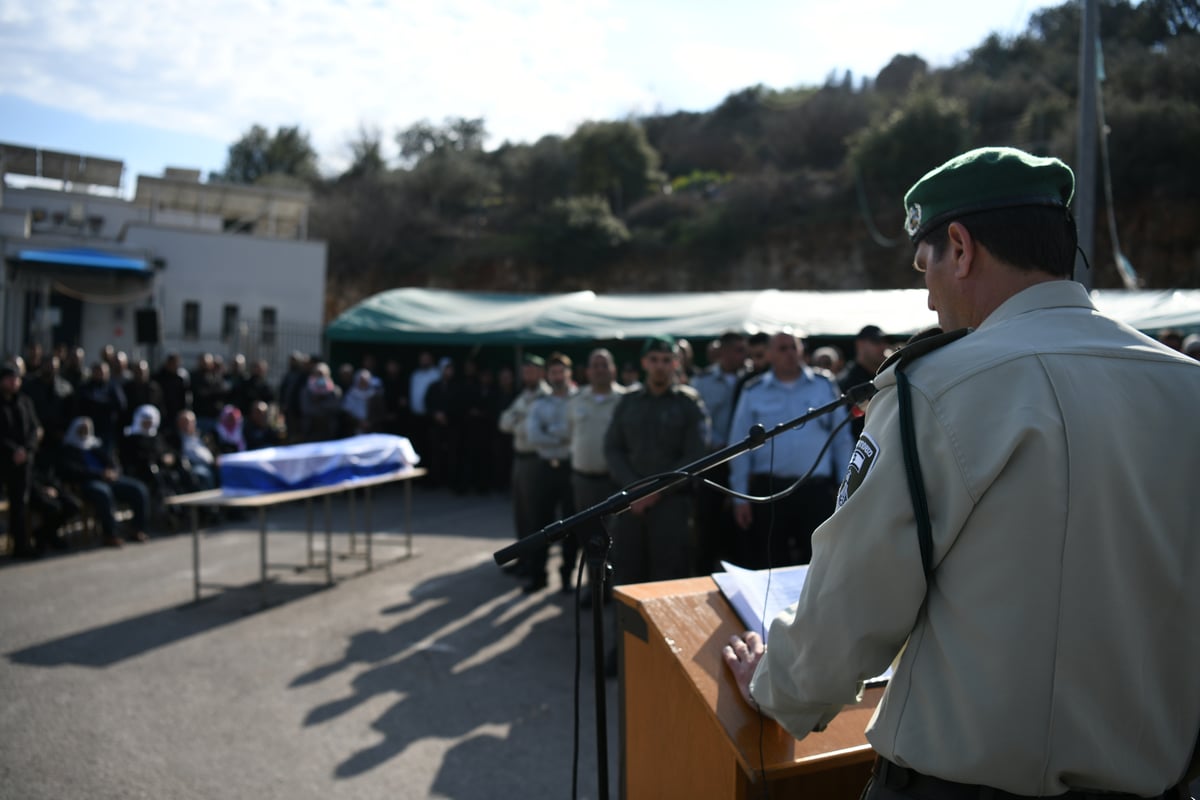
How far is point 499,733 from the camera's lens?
4.66 metres

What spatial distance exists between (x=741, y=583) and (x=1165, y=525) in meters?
1.21

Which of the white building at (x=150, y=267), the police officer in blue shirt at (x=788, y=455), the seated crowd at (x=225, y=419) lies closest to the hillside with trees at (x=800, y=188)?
the white building at (x=150, y=267)

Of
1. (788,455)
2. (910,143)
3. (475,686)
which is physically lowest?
(475,686)

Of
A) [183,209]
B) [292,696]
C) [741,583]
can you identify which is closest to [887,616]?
[741,583]

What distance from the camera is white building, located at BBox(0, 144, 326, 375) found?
1959 centimetres

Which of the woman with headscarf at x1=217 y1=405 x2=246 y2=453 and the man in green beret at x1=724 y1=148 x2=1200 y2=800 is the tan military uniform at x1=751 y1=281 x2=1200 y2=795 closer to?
the man in green beret at x1=724 y1=148 x2=1200 y2=800

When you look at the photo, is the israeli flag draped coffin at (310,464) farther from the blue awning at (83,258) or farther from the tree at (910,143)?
the tree at (910,143)

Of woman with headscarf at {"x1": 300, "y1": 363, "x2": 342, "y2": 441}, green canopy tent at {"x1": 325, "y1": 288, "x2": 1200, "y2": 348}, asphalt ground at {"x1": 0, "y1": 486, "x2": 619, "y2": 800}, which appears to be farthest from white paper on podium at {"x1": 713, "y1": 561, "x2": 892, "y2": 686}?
woman with headscarf at {"x1": 300, "y1": 363, "x2": 342, "y2": 441}

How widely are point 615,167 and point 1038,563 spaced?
38.5m

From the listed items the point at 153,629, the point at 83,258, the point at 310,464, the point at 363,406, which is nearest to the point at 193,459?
the point at 363,406

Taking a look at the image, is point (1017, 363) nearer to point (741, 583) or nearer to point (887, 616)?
point (887, 616)

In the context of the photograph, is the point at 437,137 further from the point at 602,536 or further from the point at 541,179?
the point at 602,536

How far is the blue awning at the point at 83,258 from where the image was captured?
19.0 metres

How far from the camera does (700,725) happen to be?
2098 millimetres
